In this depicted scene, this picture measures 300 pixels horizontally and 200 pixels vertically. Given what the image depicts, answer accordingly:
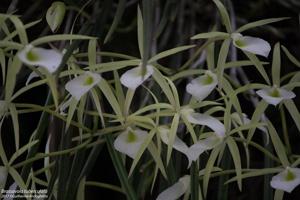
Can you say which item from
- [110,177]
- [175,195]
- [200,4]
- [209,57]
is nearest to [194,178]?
[175,195]

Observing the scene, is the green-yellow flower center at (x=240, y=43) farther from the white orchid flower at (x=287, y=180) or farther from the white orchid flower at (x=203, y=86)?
the white orchid flower at (x=287, y=180)

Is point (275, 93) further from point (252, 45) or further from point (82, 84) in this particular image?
point (82, 84)

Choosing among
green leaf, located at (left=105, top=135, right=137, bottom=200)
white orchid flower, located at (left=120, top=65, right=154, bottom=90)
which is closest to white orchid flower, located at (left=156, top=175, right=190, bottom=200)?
green leaf, located at (left=105, top=135, right=137, bottom=200)

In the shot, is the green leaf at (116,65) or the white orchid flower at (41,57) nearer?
the white orchid flower at (41,57)

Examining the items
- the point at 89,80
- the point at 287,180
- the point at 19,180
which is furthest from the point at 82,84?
the point at 287,180

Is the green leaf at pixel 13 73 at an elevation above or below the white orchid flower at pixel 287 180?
above

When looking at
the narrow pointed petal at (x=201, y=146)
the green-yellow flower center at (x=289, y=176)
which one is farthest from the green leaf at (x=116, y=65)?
the green-yellow flower center at (x=289, y=176)
